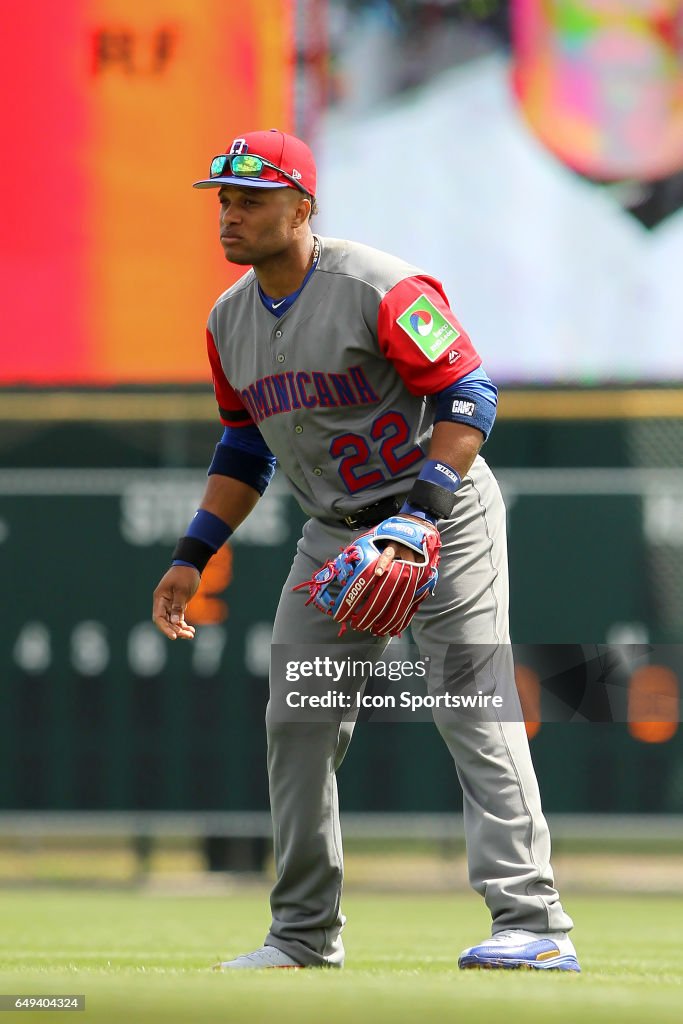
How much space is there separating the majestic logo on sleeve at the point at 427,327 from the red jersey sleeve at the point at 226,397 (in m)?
0.61

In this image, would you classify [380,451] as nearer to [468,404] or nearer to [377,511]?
[377,511]

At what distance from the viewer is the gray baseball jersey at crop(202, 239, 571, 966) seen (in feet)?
12.9

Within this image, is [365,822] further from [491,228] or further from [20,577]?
[491,228]

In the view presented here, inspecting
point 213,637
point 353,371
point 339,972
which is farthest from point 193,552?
point 213,637

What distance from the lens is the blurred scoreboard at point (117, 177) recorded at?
10.8m

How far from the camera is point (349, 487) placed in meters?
4.10

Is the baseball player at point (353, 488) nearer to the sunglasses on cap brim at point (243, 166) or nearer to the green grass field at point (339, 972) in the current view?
the sunglasses on cap brim at point (243, 166)

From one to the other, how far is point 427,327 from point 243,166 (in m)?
0.56

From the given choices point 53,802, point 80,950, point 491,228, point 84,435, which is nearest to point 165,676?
point 53,802

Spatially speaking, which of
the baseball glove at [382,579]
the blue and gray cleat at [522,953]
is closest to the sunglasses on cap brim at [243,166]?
the baseball glove at [382,579]

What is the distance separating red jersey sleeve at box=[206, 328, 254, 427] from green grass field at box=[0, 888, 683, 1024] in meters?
1.34

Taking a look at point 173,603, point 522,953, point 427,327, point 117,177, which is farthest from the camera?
point 117,177

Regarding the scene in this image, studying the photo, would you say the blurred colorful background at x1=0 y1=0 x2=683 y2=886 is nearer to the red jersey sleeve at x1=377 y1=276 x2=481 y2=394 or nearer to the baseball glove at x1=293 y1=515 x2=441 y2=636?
the red jersey sleeve at x1=377 y1=276 x2=481 y2=394

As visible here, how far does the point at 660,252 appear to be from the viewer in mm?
11086
